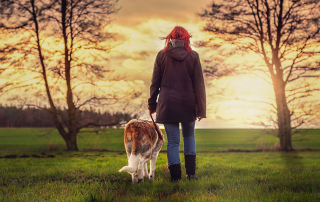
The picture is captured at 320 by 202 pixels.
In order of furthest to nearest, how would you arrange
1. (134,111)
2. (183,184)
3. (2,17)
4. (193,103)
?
(2,17)
(134,111)
(193,103)
(183,184)

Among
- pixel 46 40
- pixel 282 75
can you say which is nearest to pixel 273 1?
pixel 282 75

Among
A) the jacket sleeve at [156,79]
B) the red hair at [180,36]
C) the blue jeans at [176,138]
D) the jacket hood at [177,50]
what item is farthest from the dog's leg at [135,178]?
the red hair at [180,36]

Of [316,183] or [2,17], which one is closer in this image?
[316,183]

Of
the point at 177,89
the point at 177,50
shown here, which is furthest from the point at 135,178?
the point at 177,50

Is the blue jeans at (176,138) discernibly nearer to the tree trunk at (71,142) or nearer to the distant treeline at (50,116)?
the distant treeline at (50,116)

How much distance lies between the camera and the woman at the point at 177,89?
4730 mm

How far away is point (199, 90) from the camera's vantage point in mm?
4770

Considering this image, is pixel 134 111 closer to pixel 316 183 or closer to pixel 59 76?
pixel 59 76

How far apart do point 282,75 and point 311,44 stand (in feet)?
7.58

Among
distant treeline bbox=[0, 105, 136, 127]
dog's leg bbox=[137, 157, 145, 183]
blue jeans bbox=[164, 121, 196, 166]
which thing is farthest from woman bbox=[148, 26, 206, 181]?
distant treeline bbox=[0, 105, 136, 127]

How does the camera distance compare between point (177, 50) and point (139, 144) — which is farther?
point (177, 50)

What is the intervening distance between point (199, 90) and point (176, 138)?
896 mm

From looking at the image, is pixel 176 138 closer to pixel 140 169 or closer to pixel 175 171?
pixel 175 171

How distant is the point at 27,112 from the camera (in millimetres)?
17594
